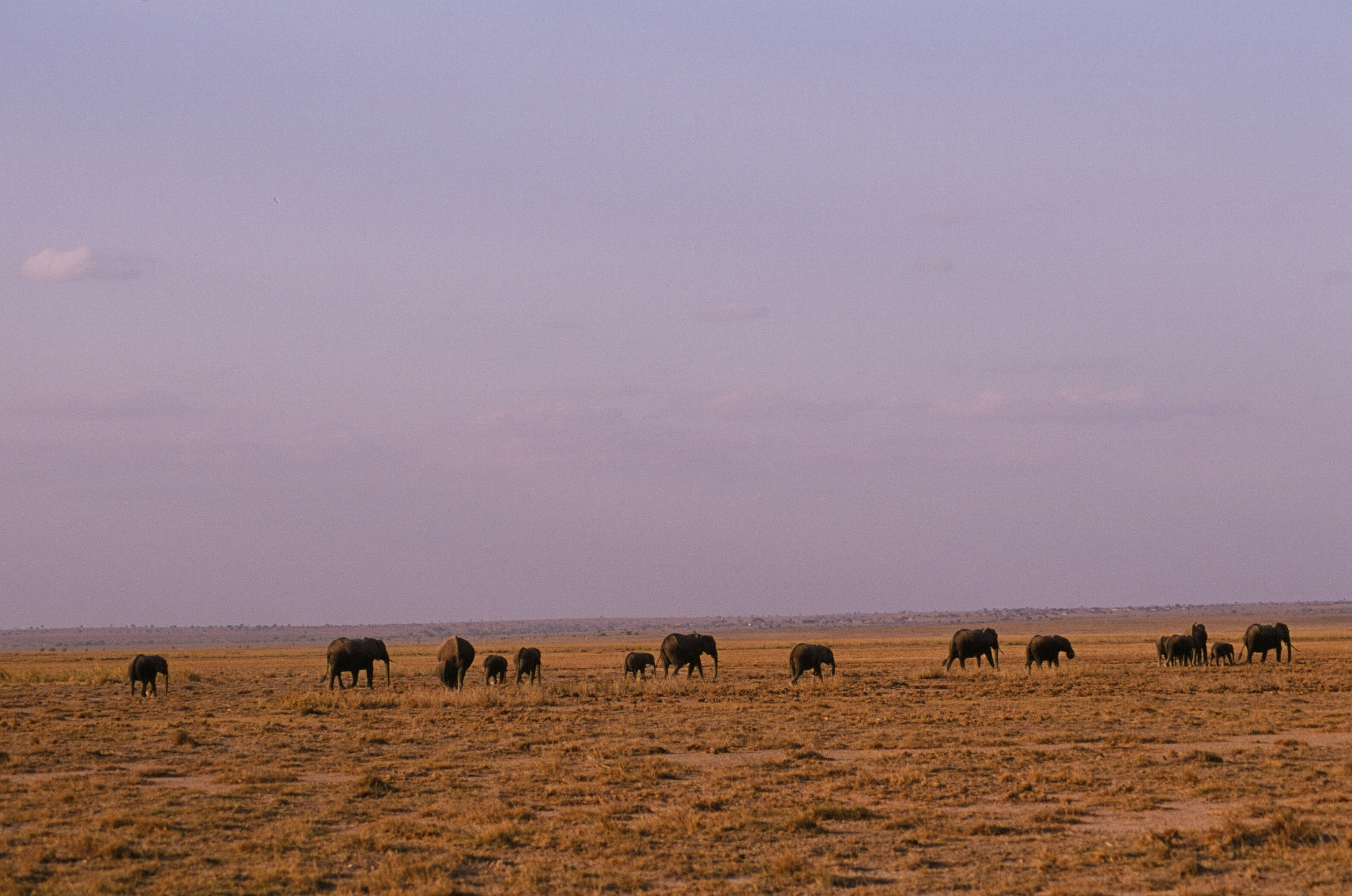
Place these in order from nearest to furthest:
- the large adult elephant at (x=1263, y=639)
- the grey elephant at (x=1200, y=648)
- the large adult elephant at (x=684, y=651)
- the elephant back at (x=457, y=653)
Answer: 1. the elephant back at (x=457, y=653)
2. the large adult elephant at (x=684, y=651)
3. the grey elephant at (x=1200, y=648)
4. the large adult elephant at (x=1263, y=639)

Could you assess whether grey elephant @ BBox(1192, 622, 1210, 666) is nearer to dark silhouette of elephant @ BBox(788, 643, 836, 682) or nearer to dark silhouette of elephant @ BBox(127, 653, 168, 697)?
dark silhouette of elephant @ BBox(788, 643, 836, 682)

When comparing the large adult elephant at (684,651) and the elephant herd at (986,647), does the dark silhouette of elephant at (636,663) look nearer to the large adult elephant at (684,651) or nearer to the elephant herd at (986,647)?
the large adult elephant at (684,651)

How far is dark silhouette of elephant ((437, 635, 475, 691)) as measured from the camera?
4016 cm

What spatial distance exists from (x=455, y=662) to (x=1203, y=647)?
31.7m

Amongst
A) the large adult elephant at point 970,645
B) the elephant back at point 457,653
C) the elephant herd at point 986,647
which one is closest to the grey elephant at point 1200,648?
the elephant herd at point 986,647

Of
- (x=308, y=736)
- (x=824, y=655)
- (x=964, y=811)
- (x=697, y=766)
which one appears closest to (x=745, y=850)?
(x=964, y=811)

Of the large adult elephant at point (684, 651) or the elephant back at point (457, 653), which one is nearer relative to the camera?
the elephant back at point (457, 653)

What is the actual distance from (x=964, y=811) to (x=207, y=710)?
25323mm

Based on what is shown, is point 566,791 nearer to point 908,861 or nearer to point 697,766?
point 697,766

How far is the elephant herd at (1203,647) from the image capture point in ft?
170

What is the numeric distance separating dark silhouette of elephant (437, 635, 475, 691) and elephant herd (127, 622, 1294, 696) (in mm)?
30

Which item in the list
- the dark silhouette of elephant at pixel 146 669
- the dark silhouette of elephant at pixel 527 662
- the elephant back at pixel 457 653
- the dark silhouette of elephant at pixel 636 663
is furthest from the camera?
the dark silhouette of elephant at pixel 636 663

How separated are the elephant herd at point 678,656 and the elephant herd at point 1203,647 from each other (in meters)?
0.04

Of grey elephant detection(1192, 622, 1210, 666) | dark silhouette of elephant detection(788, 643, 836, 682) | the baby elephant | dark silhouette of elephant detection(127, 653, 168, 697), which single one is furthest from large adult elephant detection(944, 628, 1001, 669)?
dark silhouette of elephant detection(127, 653, 168, 697)
